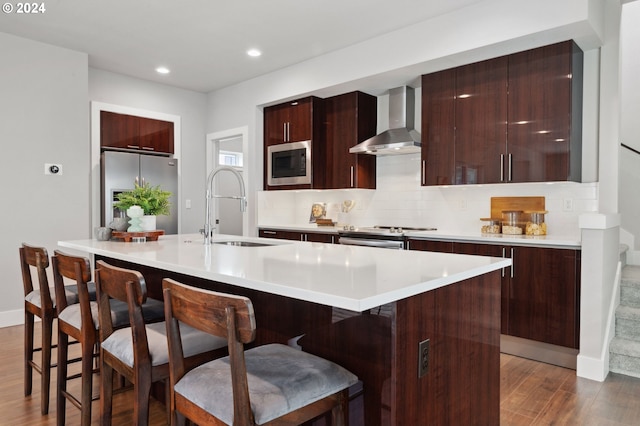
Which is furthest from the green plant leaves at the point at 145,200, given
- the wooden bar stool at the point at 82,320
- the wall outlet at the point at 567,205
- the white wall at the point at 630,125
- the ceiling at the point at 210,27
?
the white wall at the point at 630,125

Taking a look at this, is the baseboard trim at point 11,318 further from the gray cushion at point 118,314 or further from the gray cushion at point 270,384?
the gray cushion at point 270,384

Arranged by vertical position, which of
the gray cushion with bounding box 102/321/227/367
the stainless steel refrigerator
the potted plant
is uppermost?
the stainless steel refrigerator

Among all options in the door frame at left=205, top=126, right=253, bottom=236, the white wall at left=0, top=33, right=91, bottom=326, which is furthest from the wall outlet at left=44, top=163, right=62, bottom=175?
Result: the door frame at left=205, top=126, right=253, bottom=236

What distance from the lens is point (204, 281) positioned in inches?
88.7

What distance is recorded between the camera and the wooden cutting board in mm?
3785

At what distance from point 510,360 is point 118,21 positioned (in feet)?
14.2

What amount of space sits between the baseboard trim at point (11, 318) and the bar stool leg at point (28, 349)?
1927 millimetres

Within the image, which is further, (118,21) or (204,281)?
(118,21)

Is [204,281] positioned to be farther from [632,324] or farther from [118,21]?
[632,324]

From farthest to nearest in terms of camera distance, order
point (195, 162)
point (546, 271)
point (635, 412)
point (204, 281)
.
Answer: point (195, 162)
point (546, 271)
point (635, 412)
point (204, 281)

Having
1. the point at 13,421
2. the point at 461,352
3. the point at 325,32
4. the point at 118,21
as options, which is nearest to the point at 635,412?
the point at 461,352

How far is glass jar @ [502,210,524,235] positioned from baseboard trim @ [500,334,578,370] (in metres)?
0.89

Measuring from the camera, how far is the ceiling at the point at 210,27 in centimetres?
350

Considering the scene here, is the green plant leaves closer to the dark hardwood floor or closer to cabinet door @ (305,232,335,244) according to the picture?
the dark hardwood floor
